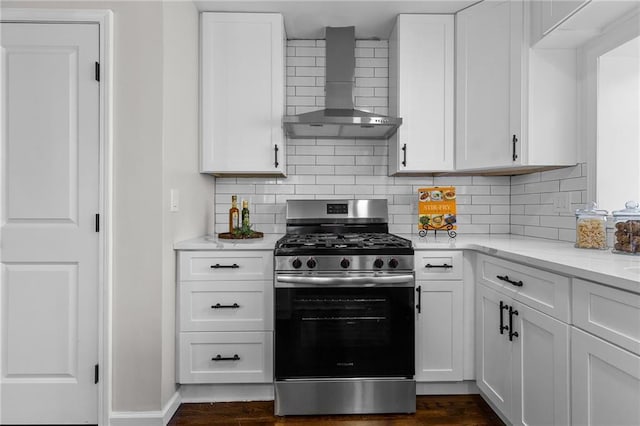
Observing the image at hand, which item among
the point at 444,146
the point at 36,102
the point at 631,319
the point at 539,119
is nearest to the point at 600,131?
the point at 539,119

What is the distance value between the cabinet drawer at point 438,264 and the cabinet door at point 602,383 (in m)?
0.87

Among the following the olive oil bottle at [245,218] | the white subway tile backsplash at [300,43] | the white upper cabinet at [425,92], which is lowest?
the olive oil bottle at [245,218]

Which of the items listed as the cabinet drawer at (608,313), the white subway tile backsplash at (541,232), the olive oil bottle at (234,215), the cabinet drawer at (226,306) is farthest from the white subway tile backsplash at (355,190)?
the cabinet drawer at (608,313)

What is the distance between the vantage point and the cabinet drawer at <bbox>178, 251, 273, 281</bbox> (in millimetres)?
2180

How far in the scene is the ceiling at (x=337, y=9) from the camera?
2.48m

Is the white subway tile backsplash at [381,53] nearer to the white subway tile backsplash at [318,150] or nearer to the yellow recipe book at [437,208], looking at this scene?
the white subway tile backsplash at [318,150]

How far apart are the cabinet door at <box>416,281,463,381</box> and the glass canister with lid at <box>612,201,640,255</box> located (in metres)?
0.81

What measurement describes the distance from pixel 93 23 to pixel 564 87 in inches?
105

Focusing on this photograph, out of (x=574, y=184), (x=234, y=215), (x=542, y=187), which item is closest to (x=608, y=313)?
(x=574, y=184)

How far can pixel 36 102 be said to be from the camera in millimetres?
1947

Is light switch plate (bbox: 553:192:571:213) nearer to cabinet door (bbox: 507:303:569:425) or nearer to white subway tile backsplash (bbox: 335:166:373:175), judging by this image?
cabinet door (bbox: 507:303:569:425)

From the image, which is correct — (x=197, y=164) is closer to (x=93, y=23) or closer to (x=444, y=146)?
(x=93, y=23)

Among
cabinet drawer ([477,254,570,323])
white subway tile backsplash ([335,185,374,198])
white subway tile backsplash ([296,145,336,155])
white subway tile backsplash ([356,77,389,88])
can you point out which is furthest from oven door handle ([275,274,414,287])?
white subway tile backsplash ([356,77,389,88])

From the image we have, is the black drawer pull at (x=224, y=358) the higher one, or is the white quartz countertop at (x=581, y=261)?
the white quartz countertop at (x=581, y=261)
